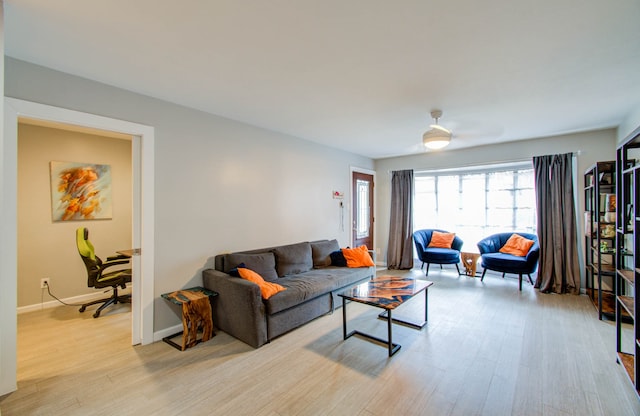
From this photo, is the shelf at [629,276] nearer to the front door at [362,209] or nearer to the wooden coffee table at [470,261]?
the wooden coffee table at [470,261]

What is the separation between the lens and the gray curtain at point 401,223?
5973 mm

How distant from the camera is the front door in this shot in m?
5.86

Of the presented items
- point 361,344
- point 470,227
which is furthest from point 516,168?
point 361,344

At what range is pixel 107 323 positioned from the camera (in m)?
3.31

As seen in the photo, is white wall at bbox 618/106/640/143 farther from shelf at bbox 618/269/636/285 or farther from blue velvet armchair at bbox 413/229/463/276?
blue velvet armchair at bbox 413/229/463/276

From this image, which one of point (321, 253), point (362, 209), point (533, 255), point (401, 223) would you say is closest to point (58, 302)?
point (321, 253)

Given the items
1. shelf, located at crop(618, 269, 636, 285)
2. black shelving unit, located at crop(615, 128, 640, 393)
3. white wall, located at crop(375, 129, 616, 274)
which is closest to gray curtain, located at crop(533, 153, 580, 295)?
white wall, located at crop(375, 129, 616, 274)

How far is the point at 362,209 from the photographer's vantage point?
20.0 feet

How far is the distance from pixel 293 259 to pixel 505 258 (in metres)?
3.41

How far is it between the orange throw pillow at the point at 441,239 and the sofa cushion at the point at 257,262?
3.49 m

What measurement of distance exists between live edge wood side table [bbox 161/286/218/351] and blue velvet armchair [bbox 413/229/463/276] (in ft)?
12.8

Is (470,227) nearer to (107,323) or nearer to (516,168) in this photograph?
(516,168)

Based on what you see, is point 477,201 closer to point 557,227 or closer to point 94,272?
point 557,227

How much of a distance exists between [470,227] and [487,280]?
121 cm
